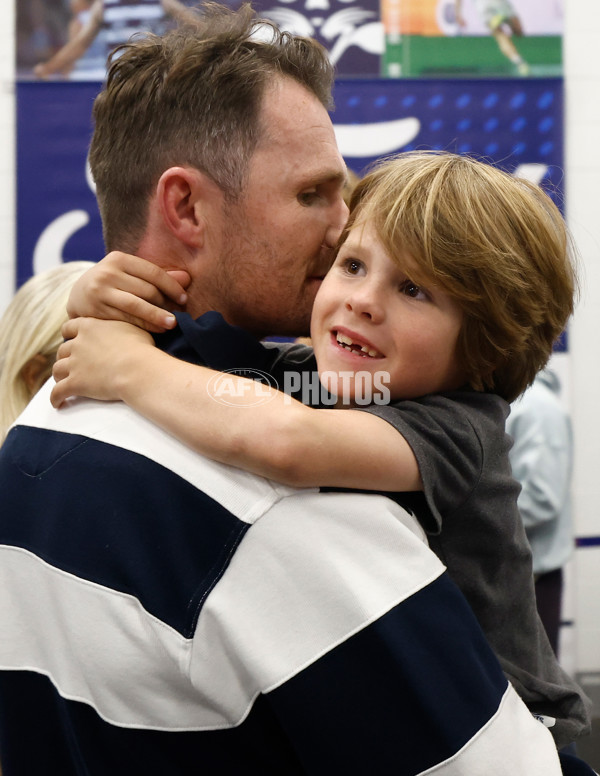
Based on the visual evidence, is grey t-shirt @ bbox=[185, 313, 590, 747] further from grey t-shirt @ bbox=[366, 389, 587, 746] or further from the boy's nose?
the boy's nose

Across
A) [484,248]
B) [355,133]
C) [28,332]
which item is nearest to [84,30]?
[355,133]

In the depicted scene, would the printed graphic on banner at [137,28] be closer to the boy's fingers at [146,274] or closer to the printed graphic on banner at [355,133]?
the printed graphic on banner at [355,133]

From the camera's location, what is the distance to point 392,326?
1072 millimetres

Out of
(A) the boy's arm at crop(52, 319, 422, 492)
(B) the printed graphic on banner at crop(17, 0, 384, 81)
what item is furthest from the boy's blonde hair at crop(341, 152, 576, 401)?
(B) the printed graphic on banner at crop(17, 0, 384, 81)

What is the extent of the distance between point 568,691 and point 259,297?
631mm

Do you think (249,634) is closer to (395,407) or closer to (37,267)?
(395,407)

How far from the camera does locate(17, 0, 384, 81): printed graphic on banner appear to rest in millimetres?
3990

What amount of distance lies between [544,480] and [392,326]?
1.85m

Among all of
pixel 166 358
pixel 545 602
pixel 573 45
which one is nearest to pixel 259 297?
pixel 166 358

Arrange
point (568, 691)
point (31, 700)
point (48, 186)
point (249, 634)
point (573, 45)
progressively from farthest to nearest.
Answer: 1. point (573, 45)
2. point (48, 186)
3. point (568, 691)
4. point (31, 700)
5. point (249, 634)

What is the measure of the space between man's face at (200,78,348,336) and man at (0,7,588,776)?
204mm

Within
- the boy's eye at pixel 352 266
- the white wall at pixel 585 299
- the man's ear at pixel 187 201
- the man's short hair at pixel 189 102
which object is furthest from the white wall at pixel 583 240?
the boy's eye at pixel 352 266

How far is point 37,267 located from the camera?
154 inches

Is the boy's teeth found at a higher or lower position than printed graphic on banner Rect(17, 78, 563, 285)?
lower
